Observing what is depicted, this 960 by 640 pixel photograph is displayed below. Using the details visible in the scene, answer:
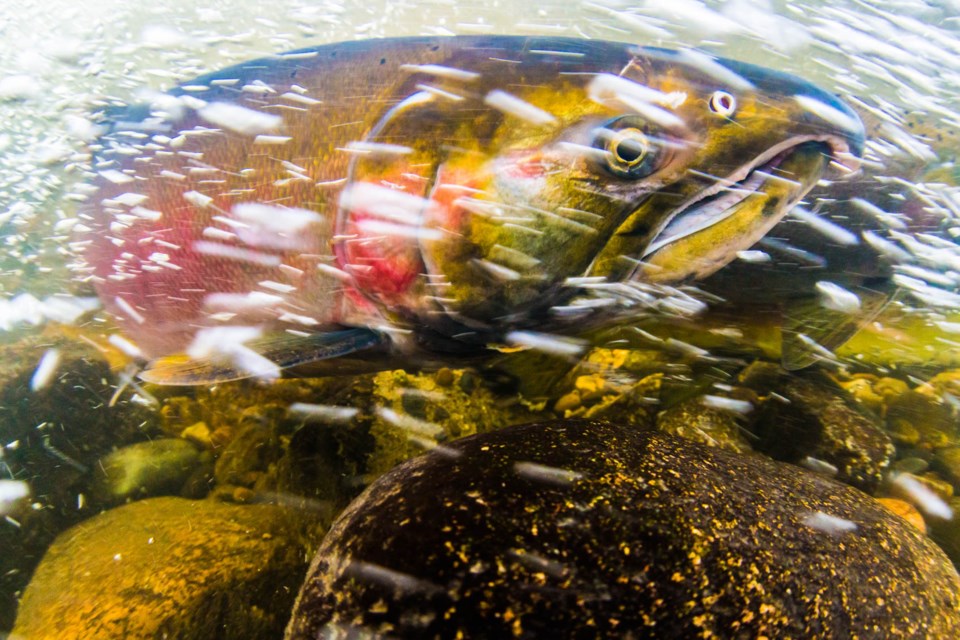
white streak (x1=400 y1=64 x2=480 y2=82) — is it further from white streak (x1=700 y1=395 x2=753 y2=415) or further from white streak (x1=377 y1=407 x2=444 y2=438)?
white streak (x1=700 y1=395 x2=753 y2=415)

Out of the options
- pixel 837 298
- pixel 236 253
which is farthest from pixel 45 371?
pixel 837 298

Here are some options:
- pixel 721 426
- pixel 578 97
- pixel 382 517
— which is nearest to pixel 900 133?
pixel 721 426

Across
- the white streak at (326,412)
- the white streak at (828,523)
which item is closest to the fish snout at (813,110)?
the white streak at (828,523)

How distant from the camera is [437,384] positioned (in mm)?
2863

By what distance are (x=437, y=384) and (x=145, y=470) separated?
2094 millimetres

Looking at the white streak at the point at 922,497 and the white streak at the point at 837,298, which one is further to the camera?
the white streak at the point at 837,298

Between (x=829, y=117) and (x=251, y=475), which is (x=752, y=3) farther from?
(x=251, y=475)

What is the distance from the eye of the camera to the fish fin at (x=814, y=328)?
3.23m

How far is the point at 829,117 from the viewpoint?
1.45 m

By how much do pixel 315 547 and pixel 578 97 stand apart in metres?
2.21

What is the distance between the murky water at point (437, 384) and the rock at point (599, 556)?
27mm

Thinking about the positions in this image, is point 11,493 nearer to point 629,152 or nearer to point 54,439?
point 54,439

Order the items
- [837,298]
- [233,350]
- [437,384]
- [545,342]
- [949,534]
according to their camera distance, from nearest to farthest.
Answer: [233,350] → [545,342] → [949,534] → [437,384] → [837,298]

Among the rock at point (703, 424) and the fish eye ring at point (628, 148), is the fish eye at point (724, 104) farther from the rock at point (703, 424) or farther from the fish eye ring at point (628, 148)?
the rock at point (703, 424)
